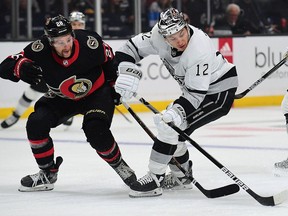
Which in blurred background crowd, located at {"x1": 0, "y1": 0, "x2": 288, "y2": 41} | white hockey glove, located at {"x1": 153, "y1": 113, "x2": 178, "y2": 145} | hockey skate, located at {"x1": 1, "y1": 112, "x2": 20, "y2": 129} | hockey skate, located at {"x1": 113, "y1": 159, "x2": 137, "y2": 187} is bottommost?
hockey skate, located at {"x1": 1, "y1": 112, "x2": 20, "y2": 129}

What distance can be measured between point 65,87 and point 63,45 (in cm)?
25

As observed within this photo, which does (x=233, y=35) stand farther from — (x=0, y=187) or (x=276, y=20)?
(x=0, y=187)

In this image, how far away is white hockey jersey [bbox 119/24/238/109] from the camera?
14.8 ft

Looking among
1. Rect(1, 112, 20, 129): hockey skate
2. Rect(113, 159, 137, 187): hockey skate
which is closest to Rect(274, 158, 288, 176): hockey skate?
Rect(113, 159, 137, 187): hockey skate

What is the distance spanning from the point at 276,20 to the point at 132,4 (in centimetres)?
200

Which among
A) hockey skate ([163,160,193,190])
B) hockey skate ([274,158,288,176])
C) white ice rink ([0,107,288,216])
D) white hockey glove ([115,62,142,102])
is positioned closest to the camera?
white ice rink ([0,107,288,216])

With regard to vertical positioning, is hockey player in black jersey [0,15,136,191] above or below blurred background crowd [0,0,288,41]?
above

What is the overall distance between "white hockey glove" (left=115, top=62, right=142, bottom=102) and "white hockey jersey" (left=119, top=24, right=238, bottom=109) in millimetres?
148

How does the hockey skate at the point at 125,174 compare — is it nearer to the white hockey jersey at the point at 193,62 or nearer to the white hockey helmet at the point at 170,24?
the white hockey jersey at the point at 193,62

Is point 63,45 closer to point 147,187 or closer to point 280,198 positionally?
point 147,187

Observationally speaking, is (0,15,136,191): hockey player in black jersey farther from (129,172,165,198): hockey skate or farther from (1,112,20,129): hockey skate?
(1,112,20,129): hockey skate

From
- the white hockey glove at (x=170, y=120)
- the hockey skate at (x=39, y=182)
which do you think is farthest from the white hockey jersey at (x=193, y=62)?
the hockey skate at (x=39, y=182)

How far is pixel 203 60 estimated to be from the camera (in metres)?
4.51

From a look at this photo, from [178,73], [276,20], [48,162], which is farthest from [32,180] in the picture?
[276,20]
